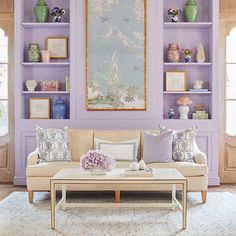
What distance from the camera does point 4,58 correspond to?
7160 mm

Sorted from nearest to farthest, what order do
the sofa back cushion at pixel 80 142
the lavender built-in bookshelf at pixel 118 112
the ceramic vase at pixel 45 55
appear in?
the sofa back cushion at pixel 80 142 → the lavender built-in bookshelf at pixel 118 112 → the ceramic vase at pixel 45 55

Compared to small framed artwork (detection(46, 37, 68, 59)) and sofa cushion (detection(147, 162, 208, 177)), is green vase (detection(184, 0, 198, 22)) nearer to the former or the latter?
small framed artwork (detection(46, 37, 68, 59))

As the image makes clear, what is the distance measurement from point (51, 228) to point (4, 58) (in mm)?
3673

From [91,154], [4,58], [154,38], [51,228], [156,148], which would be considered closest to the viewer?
[51,228]

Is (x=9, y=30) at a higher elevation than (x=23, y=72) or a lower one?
higher

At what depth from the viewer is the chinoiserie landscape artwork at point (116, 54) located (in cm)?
673

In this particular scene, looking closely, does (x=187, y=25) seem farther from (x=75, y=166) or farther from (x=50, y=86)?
(x=75, y=166)

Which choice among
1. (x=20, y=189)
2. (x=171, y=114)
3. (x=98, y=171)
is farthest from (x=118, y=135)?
(x=98, y=171)

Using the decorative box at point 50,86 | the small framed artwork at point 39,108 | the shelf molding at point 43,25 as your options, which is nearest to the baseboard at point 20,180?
the small framed artwork at point 39,108

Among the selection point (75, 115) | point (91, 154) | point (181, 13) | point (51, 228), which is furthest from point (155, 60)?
point (51, 228)

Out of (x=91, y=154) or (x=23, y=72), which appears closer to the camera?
(x=91, y=154)

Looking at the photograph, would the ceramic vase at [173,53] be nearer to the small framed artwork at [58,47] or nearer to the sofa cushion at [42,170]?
the small framed artwork at [58,47]

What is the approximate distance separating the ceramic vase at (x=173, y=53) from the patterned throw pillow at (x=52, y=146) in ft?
6.75

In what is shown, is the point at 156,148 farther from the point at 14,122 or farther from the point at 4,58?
the point at 4,58
